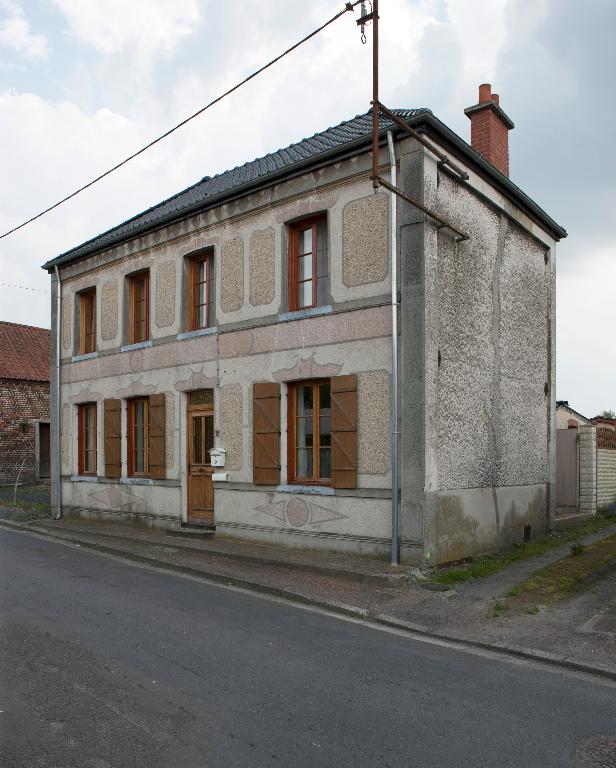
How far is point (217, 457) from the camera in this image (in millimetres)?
12422

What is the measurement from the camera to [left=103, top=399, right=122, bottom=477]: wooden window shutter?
49.6 ft

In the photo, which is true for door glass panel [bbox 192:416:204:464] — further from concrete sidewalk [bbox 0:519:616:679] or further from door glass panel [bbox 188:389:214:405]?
concrete sidewalk [bbox 0:519:616:679]

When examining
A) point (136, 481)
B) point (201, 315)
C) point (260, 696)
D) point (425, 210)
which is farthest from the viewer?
point (136, 481)

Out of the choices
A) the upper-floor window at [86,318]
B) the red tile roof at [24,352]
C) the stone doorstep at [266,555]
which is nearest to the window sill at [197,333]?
the stone doorstep at [266,555]

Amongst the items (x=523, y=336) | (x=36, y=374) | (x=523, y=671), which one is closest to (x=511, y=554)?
(x=523, y=336)

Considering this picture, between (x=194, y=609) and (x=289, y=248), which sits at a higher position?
(x=289, y=248)

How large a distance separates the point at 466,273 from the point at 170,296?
5951 millimetres

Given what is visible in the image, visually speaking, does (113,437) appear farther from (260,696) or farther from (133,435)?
(260,696)

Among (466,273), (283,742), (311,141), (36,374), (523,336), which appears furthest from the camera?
(36,374)

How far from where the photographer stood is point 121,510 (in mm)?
14977

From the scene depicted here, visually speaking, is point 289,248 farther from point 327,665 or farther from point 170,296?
point 327,665

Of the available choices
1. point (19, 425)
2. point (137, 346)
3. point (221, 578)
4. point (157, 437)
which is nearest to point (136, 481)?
point (157, 437)

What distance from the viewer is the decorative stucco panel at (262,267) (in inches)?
470

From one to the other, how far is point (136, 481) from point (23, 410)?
1526 centimetres
